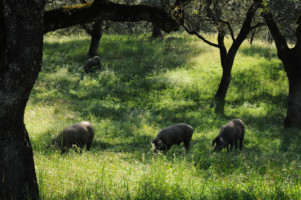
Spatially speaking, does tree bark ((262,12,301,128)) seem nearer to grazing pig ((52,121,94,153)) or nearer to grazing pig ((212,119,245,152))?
grazing pig ((212,119,245,152))

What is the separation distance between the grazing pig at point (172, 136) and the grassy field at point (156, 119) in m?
0.39

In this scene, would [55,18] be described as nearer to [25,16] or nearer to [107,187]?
[25,16]

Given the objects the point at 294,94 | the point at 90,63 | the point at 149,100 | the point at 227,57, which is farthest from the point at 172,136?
the point at 90,63

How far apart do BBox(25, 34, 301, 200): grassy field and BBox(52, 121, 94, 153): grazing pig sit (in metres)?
0.60

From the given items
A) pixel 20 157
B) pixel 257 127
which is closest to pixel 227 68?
pixel 257 127

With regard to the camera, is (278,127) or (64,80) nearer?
(278,127)

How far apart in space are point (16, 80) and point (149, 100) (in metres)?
16.0

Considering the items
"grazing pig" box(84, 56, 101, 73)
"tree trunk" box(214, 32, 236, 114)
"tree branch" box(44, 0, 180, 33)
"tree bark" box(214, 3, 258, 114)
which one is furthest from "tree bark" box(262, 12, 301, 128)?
"grazing pig" box(84, 56, 101, 73)

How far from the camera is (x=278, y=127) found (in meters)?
16.3

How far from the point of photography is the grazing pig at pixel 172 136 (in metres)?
11.9

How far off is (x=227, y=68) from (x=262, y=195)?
15499 mm

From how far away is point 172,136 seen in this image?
1222 cm

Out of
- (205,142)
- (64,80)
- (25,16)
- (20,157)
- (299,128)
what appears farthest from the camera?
(64,80)

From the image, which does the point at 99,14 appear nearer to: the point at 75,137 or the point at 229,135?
the point at 75,137
